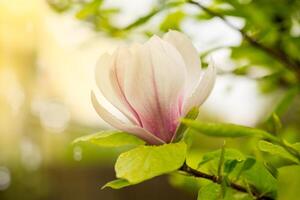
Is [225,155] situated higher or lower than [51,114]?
higher

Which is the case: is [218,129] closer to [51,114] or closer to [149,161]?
[149,161]

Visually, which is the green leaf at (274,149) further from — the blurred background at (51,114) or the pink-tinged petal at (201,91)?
the blurred background at (51,114)

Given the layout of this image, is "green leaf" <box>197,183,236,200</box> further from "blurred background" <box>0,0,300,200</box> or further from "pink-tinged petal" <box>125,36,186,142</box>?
"blurred background" <box>0,0,300,200</box>

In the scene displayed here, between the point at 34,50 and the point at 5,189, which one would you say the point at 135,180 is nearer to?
the point at 34,50

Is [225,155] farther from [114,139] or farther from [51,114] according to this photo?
[51,114]

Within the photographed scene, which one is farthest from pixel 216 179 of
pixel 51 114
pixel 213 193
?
pixel 51 114

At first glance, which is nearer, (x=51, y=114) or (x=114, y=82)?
(x=114, y=82)

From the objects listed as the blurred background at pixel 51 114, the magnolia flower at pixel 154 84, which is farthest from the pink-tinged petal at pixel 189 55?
the blurred background at pixel 51 114

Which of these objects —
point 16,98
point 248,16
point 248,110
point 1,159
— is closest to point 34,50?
point 16,98
